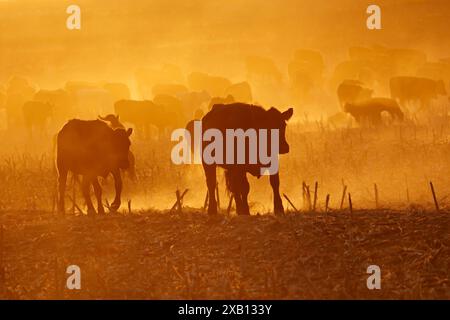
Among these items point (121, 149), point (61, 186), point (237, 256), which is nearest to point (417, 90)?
point (121, 149)

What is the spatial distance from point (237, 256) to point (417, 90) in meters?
25.3

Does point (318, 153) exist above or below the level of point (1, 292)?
above

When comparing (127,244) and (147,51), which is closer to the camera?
(127,244)

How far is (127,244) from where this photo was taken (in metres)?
13.3

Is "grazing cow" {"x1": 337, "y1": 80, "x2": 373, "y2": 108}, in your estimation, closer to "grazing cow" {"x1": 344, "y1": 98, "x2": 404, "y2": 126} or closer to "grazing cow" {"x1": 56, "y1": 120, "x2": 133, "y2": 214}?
"grazing cow" {"x1": 344, "y1": 98, "x2": 404, "y2": 126}

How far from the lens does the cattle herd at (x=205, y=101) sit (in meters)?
17.9

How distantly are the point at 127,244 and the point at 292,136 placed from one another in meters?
14.2

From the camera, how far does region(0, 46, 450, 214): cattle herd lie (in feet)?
58.7

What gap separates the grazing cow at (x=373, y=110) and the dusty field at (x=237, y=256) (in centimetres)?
1698

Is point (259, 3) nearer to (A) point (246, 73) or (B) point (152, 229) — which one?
(A) point (246, 73)

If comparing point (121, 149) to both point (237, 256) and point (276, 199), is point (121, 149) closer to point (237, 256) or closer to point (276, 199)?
point (276, 199)
